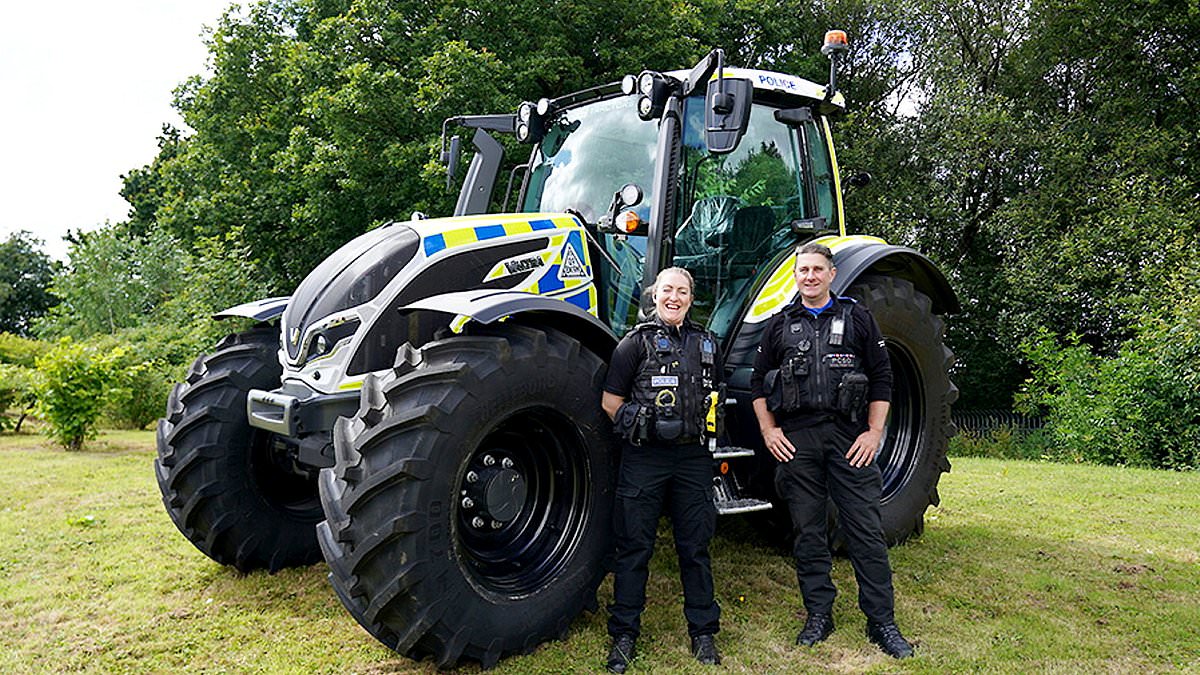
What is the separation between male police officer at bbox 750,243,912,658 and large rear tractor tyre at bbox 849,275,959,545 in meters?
1.17

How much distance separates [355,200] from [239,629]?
12.9 metres

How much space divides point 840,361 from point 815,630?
1.17 metres

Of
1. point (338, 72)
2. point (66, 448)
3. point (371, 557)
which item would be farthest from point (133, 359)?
point (371, 557)

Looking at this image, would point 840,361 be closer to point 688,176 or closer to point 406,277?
point 688,176

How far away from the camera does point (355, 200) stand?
51.7ft

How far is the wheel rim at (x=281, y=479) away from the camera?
4449mm

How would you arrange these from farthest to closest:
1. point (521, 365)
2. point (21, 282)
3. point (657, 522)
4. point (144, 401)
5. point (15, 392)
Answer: point (21, 282) → point (144, 401) → point (15, 392) → point (657, 522) → point (521, 365)

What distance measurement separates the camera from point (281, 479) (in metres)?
4.62

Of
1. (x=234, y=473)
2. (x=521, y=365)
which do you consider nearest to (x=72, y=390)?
(x=234, y=473)

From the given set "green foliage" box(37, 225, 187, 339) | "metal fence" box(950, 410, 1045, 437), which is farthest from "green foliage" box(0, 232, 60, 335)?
"metal fence" box(950, 410, 1045, 437)

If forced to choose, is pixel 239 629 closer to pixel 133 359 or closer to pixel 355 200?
pixel 133 359

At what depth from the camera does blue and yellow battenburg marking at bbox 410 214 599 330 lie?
4.02 meters

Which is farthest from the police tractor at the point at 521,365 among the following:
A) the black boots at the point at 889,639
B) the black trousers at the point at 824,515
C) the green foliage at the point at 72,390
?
the green foliage at the point at 72,390

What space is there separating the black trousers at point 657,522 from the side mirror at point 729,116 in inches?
53.2
